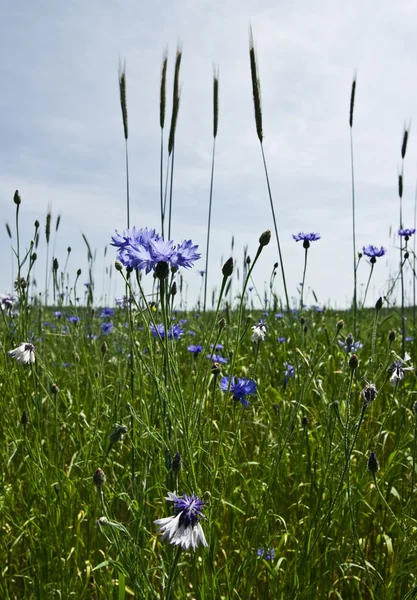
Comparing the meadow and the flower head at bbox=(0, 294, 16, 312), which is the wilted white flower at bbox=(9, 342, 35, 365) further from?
the flower head at bbox=(0, 294, 16, 312)

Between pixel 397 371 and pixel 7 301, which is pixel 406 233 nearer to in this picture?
pixel 397 371

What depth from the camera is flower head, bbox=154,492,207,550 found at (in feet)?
2.97

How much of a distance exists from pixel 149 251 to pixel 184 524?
0.56 m

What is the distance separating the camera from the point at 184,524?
0.92 meters

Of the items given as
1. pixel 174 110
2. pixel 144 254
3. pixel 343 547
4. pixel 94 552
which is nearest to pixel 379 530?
pixel 343 547

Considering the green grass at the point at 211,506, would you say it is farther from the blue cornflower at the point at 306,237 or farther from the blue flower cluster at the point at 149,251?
the blue cornflower at the point at 306,237

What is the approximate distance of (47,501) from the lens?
1.53 meters

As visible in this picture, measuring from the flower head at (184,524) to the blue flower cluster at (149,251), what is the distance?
48 centimetres

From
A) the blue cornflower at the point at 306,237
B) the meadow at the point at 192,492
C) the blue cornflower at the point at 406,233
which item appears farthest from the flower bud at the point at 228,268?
the blue cornflower at the point at 406,233

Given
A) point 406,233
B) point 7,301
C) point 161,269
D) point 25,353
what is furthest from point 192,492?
point 406,233

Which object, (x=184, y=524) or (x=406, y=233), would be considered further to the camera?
(x=406, y=233)

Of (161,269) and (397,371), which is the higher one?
(161,269)

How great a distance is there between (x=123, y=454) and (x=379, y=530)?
1.01 meters

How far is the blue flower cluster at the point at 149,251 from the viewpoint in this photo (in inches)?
45.3
